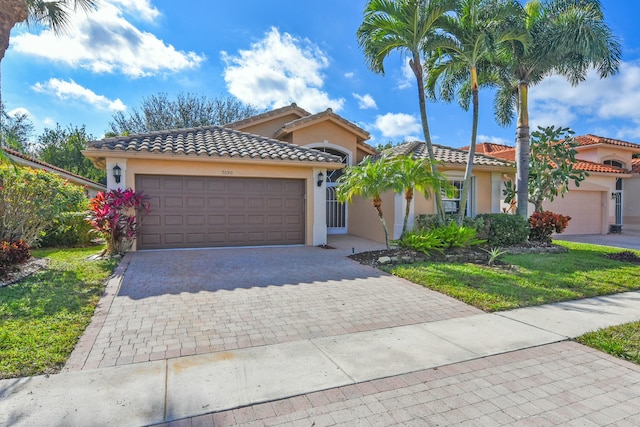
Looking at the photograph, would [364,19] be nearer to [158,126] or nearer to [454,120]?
[454,120]

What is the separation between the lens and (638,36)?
50.0 ft

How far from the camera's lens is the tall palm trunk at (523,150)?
13922 mm

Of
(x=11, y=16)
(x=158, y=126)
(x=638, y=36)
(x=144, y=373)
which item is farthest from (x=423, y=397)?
(x=158, y=126)

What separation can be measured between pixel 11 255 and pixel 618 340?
11.2 m

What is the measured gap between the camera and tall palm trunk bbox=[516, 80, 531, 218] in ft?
45.7

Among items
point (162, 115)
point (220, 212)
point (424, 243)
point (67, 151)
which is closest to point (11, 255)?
point (220, 212)

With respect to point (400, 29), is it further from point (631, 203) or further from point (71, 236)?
point (631, 203)

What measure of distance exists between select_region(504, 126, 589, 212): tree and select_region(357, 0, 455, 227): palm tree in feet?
19.8

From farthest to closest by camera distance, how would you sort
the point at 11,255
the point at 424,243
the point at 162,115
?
1. the point at 162,115
2. the point at 424,243
3. the point at 11,255

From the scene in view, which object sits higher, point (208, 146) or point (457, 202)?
point (208, 146)

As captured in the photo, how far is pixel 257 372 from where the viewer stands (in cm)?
389

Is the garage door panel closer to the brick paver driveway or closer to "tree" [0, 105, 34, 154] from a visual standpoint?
the brick paver driveway

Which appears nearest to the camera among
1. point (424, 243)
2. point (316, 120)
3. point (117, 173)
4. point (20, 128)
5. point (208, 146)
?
point (424, 243)

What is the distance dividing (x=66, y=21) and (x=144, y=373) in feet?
35.1
